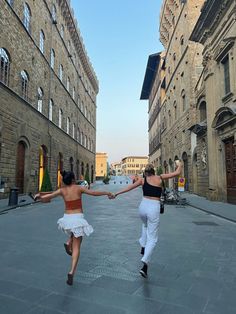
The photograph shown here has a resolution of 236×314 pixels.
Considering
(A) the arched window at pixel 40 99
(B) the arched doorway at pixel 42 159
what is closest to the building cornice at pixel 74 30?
(A) the arched window at pixel 40 99

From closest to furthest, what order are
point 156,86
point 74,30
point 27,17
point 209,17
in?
1. point 209,17
2. point 27,17
3. point 74,30
4. point 156,86

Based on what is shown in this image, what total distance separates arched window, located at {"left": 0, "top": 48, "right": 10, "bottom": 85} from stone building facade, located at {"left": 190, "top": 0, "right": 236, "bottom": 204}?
13601 mm

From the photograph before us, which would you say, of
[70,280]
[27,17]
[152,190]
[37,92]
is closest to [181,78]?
[37,92]

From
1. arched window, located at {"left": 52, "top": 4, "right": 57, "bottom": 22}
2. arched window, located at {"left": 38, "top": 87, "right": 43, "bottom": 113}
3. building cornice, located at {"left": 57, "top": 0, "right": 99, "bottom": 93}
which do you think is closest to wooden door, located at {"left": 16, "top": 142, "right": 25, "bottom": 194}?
arched window, located at {"left": 38, "top": 87, "right": 43, "bottom": 113}

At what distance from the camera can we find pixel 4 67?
63.0 feet

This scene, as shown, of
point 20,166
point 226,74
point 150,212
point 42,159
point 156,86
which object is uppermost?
point 156,86

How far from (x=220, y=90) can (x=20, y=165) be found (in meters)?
15.6

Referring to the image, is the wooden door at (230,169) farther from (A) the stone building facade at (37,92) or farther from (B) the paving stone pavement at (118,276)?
(A) the stone building facade at (37,92)

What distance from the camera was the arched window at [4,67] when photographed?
61.8 ft

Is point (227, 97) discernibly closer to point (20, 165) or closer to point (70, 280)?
point (70, 280)

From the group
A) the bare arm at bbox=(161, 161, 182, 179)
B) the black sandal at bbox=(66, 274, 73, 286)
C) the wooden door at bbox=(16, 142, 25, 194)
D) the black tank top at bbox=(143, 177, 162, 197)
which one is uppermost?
the wooden door at bbox=(16, 142, 25, 194)

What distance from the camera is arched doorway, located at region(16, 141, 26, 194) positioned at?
2134 centimetres

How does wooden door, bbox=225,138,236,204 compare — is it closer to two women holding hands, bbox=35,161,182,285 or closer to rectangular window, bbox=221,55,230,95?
rectangular window, bbox=221,55,230,95

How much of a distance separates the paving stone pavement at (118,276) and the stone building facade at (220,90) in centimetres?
962
